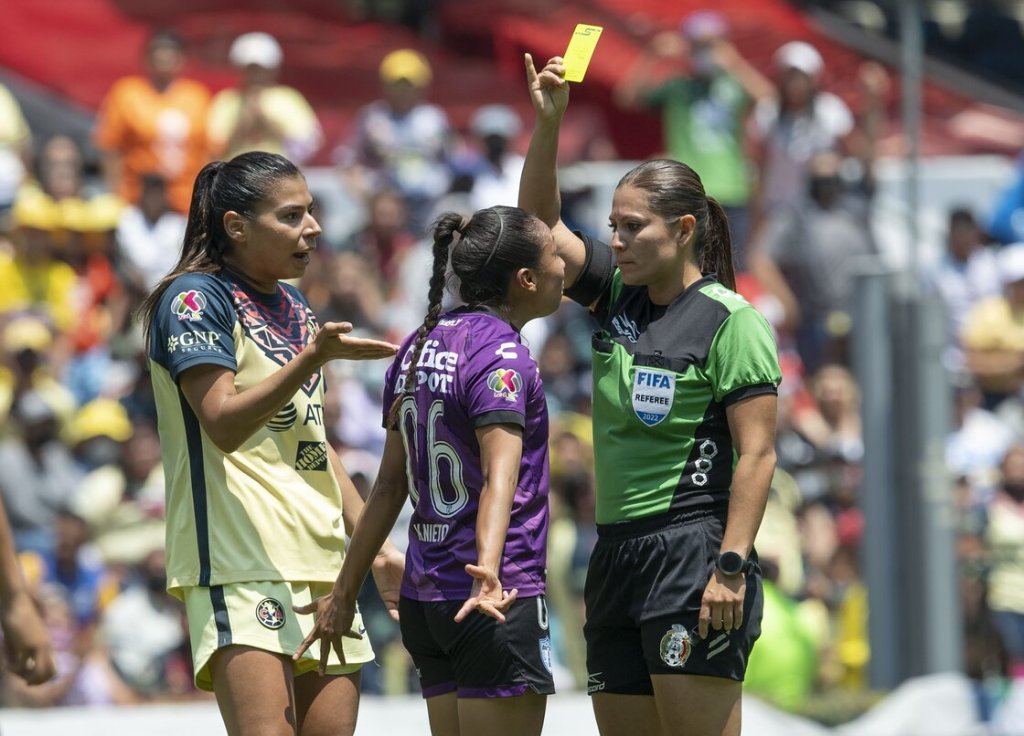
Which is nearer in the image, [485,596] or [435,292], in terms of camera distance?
[485,596]

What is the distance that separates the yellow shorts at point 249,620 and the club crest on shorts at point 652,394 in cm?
93

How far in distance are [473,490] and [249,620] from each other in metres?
0.68

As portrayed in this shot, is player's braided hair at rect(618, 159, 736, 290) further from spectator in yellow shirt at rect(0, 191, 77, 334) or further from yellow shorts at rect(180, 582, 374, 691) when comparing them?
spectator in yellow shirt at rect(0, 191, 77, 334)

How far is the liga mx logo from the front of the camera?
470cm

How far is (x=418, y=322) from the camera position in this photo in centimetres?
1151

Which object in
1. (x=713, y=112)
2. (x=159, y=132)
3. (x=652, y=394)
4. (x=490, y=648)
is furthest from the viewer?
(x=713, y=112)

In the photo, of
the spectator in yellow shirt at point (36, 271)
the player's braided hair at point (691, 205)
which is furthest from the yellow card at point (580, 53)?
the spectator in yellow shirt at point (36, 271)

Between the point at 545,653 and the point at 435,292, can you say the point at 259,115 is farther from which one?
the point at 545,653

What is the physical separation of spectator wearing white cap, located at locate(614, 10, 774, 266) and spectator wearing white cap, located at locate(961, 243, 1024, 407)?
1700 mm

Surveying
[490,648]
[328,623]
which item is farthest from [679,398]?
[328,623]

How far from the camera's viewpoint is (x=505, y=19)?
15555 millimetres

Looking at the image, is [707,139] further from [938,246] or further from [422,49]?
[422,49]

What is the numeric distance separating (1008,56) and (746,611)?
493 inches

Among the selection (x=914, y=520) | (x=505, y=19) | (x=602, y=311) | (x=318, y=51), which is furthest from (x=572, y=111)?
(x=602, y=311)
